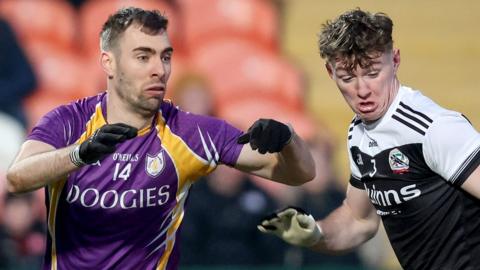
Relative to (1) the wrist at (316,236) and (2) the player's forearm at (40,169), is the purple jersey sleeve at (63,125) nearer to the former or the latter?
(2) the player's forearm at (40,169)

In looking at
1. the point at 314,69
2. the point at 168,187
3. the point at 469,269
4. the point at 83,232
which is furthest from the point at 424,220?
the point at 314,69

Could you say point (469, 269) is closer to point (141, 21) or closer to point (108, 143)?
point (108, 143)

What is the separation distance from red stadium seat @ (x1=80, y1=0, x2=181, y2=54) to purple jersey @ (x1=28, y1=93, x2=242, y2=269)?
600cm

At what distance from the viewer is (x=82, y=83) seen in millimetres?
11344

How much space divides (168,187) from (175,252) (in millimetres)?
332

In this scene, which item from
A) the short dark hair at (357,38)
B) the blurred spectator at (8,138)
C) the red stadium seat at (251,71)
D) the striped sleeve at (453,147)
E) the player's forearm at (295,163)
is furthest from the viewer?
the red stadium seat at (251,71)

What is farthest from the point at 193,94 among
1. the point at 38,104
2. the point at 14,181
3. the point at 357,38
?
the point at 357,38

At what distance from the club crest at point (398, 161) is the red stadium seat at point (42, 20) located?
7133mm

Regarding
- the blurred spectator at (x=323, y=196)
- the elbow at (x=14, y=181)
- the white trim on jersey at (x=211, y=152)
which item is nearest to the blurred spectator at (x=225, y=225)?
the blurred spectator at (x=323, y=196)

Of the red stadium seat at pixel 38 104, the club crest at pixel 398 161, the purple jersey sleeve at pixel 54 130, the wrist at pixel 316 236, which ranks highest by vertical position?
the club crest at pixel 398 161

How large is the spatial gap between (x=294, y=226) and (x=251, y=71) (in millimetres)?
6494

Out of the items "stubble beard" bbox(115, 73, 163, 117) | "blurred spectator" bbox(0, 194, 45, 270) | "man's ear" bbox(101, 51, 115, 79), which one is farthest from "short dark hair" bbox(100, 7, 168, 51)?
"blurred spectator" bbox(0, 194, 45, 270)

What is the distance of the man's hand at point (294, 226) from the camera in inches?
206

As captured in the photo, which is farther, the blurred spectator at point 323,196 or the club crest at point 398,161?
the blurred spectator at point 323,196
